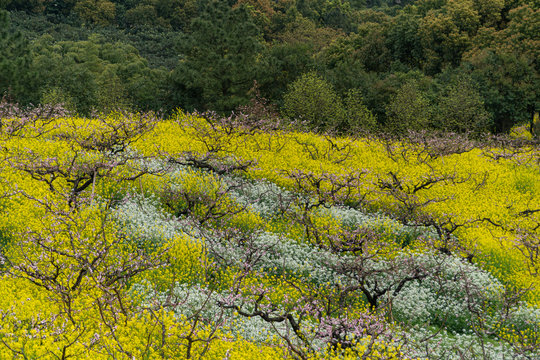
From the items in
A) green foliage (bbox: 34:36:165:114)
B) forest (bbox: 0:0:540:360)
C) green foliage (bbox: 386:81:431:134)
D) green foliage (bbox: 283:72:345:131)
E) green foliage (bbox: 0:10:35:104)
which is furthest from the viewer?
green foliage (bbox: 34:36:165:114)

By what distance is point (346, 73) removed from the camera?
58.5m

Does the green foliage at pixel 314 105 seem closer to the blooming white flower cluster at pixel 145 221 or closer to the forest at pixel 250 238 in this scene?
the forest at pixel 250 238

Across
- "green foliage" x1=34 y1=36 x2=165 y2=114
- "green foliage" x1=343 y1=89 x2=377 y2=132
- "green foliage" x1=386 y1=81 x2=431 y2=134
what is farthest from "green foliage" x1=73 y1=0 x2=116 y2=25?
"green foliage" x1=386 y1=81 x2=431 y2=134

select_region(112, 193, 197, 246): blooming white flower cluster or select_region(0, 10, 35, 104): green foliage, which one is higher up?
select_region(112, 193, 197, 246): blooming white flower cluster

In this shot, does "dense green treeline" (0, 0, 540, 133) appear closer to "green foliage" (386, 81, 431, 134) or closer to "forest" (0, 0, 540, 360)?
"green foliage" (386, 81, 431, 134)

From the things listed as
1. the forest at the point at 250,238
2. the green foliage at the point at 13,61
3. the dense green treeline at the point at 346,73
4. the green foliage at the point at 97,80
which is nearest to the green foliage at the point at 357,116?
the dense green treeline at the point at 346,73

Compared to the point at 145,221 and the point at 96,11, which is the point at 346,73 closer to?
the point at 145,221

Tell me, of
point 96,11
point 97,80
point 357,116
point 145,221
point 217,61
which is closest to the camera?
point 145,221

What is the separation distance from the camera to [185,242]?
41.5 ft

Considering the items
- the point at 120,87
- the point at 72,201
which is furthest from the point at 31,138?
the point at 120,87

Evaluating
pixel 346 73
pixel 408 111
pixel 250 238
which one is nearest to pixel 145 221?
pixel 250 238

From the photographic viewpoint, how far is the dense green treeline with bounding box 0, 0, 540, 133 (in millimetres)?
48031

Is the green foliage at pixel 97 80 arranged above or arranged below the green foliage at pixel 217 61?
below

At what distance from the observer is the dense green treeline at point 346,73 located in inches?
1891
